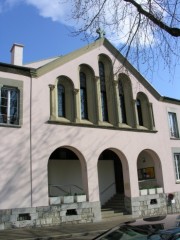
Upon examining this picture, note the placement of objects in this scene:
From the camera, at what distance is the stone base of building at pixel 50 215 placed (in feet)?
51.6

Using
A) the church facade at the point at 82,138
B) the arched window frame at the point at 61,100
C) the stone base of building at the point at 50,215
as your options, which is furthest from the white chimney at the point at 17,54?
the stone base of building at the point at 50,215

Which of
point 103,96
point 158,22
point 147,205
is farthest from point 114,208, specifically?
point 158,22

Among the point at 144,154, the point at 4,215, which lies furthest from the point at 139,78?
the point at 4,215

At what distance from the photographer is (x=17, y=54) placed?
822 inches

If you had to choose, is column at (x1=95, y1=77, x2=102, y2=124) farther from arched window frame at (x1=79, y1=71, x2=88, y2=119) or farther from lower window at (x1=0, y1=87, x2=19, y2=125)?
lower window at (x1=0, y1=87, x2=19, y2=125)

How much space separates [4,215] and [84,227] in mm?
3933

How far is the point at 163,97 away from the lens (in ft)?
81.0

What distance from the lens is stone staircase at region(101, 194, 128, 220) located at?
1936 cm

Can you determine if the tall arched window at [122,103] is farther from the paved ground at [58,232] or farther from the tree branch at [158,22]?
the tree branch at [158,22]

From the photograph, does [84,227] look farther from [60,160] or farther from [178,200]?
[178,200]

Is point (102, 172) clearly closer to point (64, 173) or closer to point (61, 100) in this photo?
point (64, 173)

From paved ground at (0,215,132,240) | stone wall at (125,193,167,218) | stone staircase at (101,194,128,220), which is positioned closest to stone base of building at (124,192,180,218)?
stone wall at (125,193,167,218)

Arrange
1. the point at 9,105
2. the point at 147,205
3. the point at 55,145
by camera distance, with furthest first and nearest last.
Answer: the point at 147,205, the point at 55,145, the point at 9,105

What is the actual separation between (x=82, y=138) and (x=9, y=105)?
469cm
